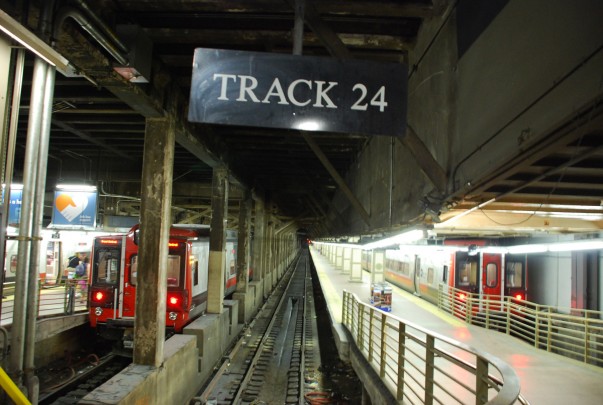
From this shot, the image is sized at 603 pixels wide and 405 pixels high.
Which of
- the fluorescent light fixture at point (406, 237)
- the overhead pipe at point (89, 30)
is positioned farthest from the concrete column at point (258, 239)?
the overhead pipe at point (89, 30)

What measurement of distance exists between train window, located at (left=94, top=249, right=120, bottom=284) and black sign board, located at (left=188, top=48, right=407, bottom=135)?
912 cm

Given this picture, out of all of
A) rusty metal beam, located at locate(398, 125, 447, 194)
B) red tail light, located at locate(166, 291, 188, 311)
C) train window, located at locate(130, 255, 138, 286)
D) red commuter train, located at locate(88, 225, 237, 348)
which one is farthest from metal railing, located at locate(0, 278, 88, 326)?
rusty metal beam, located at locate(398, 125, 447, 194)

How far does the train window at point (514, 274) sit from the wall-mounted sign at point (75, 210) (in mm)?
14622

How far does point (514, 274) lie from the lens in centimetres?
1639

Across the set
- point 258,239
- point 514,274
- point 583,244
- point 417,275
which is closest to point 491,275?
point 514,274

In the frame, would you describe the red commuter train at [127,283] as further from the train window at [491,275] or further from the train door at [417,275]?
the train door at [417,275]

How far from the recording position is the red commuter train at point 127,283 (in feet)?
35.6

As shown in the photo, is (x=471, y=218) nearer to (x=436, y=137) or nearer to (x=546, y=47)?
(x=436, y=137)

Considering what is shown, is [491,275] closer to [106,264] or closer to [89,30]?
[106,264]

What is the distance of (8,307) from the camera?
40.4 ft

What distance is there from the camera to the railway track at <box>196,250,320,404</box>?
371 inches

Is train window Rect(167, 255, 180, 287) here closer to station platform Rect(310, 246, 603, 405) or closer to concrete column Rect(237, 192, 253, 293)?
station platform Rect(310, 246, 603, 405)

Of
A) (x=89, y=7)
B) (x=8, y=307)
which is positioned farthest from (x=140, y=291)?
(x=8, y=307)

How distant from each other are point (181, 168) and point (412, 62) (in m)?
12.7
